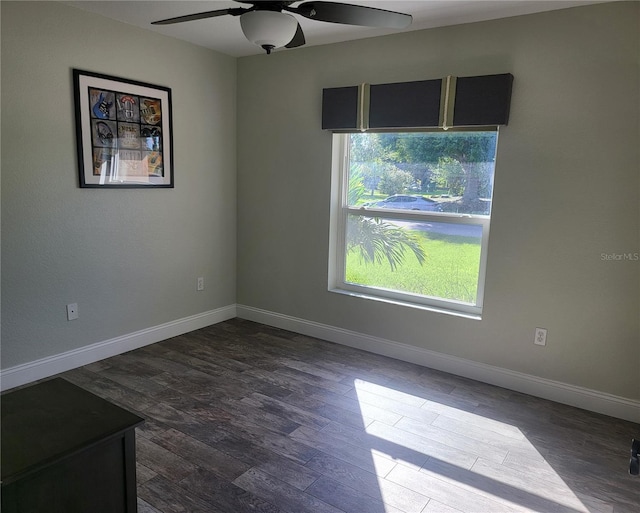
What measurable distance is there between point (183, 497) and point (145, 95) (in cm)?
274

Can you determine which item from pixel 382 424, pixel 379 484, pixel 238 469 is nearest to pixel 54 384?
pixel 238 469

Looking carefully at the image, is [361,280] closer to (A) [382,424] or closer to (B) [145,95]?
(A) [382,424]

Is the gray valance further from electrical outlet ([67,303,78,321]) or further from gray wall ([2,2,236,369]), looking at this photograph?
electrical outlet ([67,303,78,321])

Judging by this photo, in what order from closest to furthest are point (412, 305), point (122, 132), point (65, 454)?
point (65, 454) < point (122, 132) < point (412, 305)

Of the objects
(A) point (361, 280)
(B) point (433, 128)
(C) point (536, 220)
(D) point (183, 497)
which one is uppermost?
(B) point (433, 128)

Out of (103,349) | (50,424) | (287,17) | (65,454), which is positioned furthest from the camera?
(103,349)

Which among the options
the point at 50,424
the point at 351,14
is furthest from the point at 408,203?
the point at 50,424

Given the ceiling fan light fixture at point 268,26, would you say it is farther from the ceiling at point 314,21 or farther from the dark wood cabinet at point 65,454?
the dark wood cabinet at point 65,454

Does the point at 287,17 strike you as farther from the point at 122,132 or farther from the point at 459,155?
the point at 122,132

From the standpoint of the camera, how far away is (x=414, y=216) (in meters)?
3.41

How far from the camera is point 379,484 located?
6.84ft

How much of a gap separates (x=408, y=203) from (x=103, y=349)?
253cm

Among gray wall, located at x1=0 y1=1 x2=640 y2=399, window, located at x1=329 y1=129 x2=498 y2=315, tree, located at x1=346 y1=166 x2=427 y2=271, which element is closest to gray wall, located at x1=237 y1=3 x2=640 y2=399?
gray wall, located at x1=0 y1=1 x2=640 y2=399

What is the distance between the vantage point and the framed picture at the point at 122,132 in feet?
9.93
